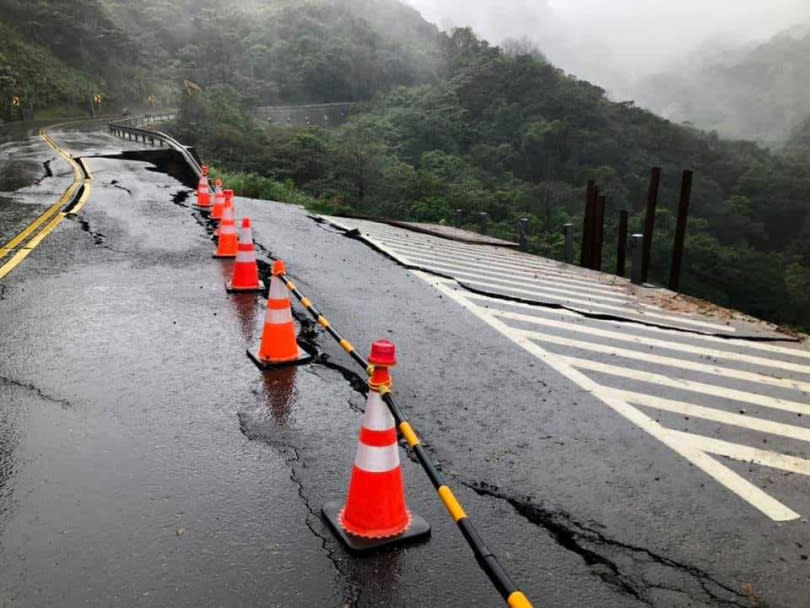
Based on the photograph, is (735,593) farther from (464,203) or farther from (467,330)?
(464,203)

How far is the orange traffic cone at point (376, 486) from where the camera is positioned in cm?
338

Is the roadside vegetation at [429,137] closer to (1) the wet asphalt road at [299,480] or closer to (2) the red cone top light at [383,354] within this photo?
(1) the wet asphalt road at [299,480]

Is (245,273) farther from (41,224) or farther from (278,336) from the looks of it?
(41,224)

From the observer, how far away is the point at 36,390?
5.14 metres

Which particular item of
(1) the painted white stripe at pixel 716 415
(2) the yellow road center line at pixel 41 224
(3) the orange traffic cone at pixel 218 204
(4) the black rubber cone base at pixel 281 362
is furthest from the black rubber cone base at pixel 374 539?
(3) the orange traffic cone at pixel 218 204

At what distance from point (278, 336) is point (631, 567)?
3.52 meters

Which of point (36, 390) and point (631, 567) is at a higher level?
point (36, 390)

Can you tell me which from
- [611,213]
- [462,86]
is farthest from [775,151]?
[611,213]

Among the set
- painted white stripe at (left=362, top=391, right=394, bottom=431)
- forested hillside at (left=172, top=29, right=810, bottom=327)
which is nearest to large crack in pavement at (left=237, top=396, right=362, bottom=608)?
painted white stripe at (left=362, top=391, right=394, bottom=431)

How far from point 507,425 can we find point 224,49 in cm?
9547

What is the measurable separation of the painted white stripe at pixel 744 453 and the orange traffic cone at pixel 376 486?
246cm

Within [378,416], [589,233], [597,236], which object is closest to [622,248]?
[597,236]

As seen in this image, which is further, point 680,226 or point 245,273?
point 680,226

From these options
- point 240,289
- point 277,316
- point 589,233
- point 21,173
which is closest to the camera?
point 277,316
